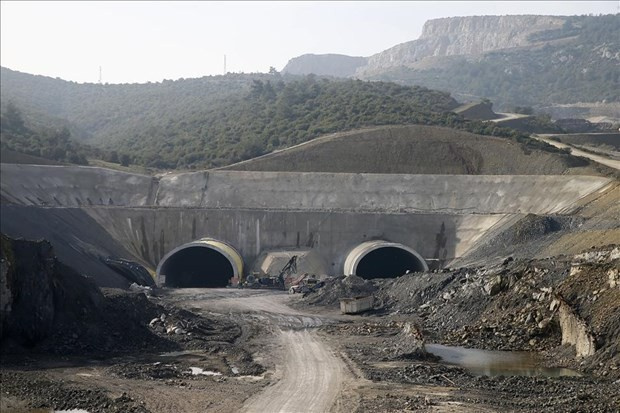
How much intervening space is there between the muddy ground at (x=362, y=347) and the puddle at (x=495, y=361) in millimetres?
418

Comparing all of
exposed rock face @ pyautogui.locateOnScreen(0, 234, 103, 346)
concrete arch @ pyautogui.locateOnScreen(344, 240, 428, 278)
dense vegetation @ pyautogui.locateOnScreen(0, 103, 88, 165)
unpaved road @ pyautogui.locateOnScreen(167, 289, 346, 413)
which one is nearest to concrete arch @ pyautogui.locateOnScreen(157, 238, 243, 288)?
unpaved road @ pyautogui.locateOnScreen(167, 289, 346, 413)

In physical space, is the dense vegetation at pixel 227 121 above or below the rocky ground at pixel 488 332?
above

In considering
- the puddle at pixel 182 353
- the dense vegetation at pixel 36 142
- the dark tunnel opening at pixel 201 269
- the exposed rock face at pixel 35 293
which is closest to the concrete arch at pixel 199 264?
the dark tunnel opening at pixel 201 269

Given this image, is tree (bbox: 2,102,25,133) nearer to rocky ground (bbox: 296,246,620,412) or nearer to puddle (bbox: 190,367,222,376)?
rocky ground (bbox: 296,246,620,412)

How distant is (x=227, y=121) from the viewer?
99.8 m

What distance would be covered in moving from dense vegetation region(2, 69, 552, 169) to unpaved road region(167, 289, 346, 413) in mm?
30329

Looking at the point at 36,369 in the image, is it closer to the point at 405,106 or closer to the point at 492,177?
the point at 492,177

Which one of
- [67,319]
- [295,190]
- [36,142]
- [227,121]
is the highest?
[227,121]

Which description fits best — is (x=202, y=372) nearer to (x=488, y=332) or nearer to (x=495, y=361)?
(x=495, y=361)

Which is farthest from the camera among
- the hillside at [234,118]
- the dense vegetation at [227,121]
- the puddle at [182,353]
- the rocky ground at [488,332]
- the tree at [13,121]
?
the tree at [13,121]

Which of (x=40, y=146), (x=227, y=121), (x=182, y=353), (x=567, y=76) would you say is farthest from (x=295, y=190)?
(x=567, y=76)

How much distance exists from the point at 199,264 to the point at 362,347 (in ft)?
92.7

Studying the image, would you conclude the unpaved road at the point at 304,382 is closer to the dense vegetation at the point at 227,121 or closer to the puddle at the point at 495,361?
the puddle at the point at 495,361

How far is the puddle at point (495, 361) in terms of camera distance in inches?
1230
